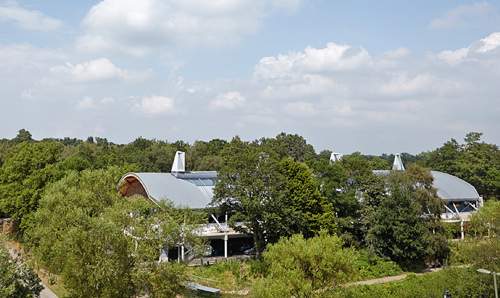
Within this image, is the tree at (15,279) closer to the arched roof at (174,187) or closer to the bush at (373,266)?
the arched roof at (174,187)

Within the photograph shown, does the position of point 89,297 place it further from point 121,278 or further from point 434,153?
point 434,153

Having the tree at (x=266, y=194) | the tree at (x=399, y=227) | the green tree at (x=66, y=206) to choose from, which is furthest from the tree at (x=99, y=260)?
the tree at (x=399, y=227)

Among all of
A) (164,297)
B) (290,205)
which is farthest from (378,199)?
(164,297)

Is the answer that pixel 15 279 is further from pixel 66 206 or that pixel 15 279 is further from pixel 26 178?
pixel 26 178

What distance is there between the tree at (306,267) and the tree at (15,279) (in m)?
9.15

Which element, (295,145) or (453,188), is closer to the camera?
(453,188)

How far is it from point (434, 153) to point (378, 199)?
32.9m

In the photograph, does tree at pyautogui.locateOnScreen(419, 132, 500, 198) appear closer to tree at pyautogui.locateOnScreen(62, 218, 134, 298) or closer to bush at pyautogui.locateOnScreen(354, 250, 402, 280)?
bush at pyautogui.locateOnScreen(354, 250, 402, 280)

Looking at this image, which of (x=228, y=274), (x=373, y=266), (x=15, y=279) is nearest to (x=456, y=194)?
(x=373, y=266)

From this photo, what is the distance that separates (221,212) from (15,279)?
1798cm

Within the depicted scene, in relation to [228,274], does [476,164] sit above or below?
above

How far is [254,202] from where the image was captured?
31625mm

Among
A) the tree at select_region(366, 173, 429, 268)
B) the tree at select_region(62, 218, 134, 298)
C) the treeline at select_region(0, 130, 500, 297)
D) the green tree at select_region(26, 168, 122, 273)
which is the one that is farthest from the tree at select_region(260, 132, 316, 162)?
the tree at select_region(62, 218, 134, 298)

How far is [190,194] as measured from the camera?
3969cm
